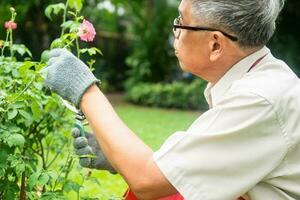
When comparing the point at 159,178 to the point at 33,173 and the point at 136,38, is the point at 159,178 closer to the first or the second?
the point at 33,173

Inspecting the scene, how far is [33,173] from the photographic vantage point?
2.18m

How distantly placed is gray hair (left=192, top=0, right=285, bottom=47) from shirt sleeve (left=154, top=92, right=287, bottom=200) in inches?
8.6

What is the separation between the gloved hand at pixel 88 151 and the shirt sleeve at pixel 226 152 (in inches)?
21.1

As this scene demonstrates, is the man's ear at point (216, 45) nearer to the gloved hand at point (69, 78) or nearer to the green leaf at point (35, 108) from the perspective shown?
the gloved hand at point (69, 78)

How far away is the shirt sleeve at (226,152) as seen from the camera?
61.4 inches

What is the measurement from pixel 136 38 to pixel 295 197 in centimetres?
1334

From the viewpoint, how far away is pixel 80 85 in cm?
174

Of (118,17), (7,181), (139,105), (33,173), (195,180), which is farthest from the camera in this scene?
→ (118,17)

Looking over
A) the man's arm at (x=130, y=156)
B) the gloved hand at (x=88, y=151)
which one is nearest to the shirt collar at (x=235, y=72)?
the man's arm at (x=130, y=156)

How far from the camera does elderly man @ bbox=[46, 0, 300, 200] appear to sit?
1566 mm

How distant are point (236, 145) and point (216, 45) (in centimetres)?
34

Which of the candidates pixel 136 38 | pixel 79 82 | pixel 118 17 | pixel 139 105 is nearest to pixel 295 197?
pixel 79 82

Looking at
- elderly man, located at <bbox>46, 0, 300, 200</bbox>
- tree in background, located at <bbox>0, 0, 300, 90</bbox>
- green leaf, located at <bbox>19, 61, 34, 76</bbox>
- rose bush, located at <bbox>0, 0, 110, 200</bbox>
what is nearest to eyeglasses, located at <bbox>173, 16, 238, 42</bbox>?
elderly man, located at <bbox>46, 0, 300, 200</bbox>

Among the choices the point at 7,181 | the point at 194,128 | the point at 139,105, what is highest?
the point at 194,128
